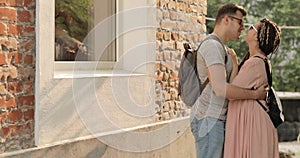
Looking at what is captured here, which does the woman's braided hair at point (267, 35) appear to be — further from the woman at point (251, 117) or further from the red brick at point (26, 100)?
the red brick at point (26, 100)

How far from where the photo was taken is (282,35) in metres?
16.0

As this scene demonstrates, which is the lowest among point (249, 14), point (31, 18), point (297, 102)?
point (297, 102)

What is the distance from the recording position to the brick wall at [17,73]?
163 inches

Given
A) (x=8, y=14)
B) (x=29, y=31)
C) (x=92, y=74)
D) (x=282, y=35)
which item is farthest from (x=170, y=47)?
(x=282, y=35)

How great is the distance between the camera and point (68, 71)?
16.6ft

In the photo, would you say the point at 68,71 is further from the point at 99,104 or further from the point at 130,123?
the point at 130,123

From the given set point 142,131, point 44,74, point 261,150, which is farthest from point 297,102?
point 44,74

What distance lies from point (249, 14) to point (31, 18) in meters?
12.3

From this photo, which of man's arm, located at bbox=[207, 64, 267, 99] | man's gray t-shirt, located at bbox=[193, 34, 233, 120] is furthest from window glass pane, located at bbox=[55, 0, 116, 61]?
man's arm, located at bbox=[207, 64, 267, 99]

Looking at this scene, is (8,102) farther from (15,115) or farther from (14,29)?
(14,29)

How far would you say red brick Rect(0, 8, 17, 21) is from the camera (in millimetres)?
4090

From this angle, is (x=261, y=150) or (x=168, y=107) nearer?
(x=261, y=150)

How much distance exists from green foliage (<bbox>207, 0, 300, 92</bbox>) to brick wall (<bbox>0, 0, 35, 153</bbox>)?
37.3ft

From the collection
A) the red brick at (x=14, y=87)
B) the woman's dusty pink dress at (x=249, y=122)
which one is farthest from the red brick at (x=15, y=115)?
the woman's dusty pink dress at (x=249, y=122)
